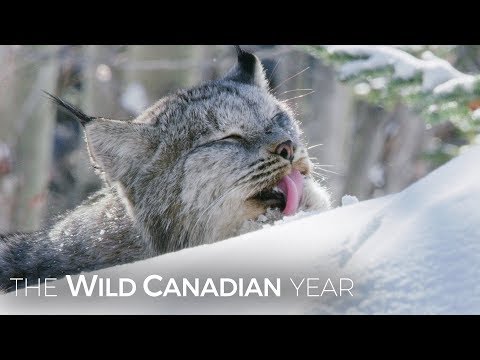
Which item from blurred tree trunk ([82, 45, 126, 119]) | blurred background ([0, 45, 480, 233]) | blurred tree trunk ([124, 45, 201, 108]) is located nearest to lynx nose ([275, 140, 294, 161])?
blurred background ([0, 45, 480, 233])

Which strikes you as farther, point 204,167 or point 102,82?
point 102,82

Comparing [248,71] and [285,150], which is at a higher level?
[248,71]

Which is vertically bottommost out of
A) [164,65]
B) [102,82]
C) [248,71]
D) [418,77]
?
[418,77]

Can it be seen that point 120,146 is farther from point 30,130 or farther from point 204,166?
point 30,130

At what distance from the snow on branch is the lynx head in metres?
0.50

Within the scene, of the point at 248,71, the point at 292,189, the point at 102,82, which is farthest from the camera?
the point at 102,82

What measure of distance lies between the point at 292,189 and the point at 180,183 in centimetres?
59

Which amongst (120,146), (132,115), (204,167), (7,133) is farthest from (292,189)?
(7,133)

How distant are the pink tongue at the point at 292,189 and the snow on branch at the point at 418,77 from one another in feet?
2.51

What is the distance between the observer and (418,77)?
4.31 meters

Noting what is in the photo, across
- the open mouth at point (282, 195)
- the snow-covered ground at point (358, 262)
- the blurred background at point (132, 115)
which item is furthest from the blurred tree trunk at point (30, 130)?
the snow-covered ground at point (358, 262)

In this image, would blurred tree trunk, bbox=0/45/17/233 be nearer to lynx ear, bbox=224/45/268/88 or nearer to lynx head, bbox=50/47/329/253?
lynx ear, bbox=224/45/268/88

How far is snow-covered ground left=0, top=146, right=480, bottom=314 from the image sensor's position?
2.42m
